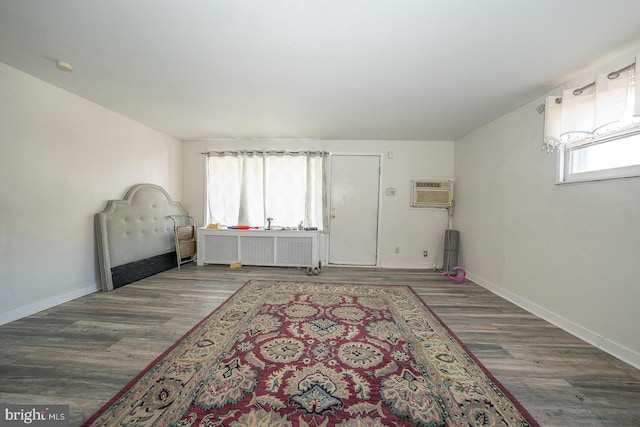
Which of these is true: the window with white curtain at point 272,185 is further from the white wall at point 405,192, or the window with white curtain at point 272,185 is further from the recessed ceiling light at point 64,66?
the recessed ceiling light at point 64,66

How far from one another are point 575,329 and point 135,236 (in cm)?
513

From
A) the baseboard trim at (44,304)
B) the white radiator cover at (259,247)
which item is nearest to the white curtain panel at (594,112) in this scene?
the white radiator cover at (259,247)

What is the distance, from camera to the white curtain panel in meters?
1.64

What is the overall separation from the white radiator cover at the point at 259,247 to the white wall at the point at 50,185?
1.48 m

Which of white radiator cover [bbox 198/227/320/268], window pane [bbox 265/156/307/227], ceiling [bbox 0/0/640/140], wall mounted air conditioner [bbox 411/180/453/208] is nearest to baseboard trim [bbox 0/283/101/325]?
white radiator cover [bbox 198/227/320/268]

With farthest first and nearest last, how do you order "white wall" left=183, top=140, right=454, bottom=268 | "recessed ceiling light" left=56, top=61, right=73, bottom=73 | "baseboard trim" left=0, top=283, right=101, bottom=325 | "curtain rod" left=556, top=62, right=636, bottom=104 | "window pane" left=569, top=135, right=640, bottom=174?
"white wall" left=183, top=140, right=454, bottom=268 → "baseboard trim" left=0, top=283, right=101, bottom=325 → "recessed ceiling light" left=56, top=61, right=73, bottom=73 → "window pane" left=569, top=135, right=640, bottom=174 → "curtain rod" left=556, top=62, right=636, bottom=104

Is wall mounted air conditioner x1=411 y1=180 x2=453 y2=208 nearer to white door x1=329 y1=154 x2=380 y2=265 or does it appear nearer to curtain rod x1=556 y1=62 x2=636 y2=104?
white door x1=329 y1=154 x2=380 y2=265

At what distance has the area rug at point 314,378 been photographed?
1.23 m

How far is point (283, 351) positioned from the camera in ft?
5.78

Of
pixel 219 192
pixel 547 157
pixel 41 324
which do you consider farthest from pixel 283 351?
pixel 219 192

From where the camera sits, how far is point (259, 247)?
4.13 meters

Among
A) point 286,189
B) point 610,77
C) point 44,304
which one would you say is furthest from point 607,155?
point 44,304

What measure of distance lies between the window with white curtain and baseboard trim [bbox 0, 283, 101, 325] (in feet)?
6.92

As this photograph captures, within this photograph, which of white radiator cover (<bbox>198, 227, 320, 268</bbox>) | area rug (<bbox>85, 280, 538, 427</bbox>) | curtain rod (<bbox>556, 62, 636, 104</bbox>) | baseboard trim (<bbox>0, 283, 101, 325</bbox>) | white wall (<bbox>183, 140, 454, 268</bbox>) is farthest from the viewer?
white wall (<bbox>183, 140, 454, 268</bbox>)
